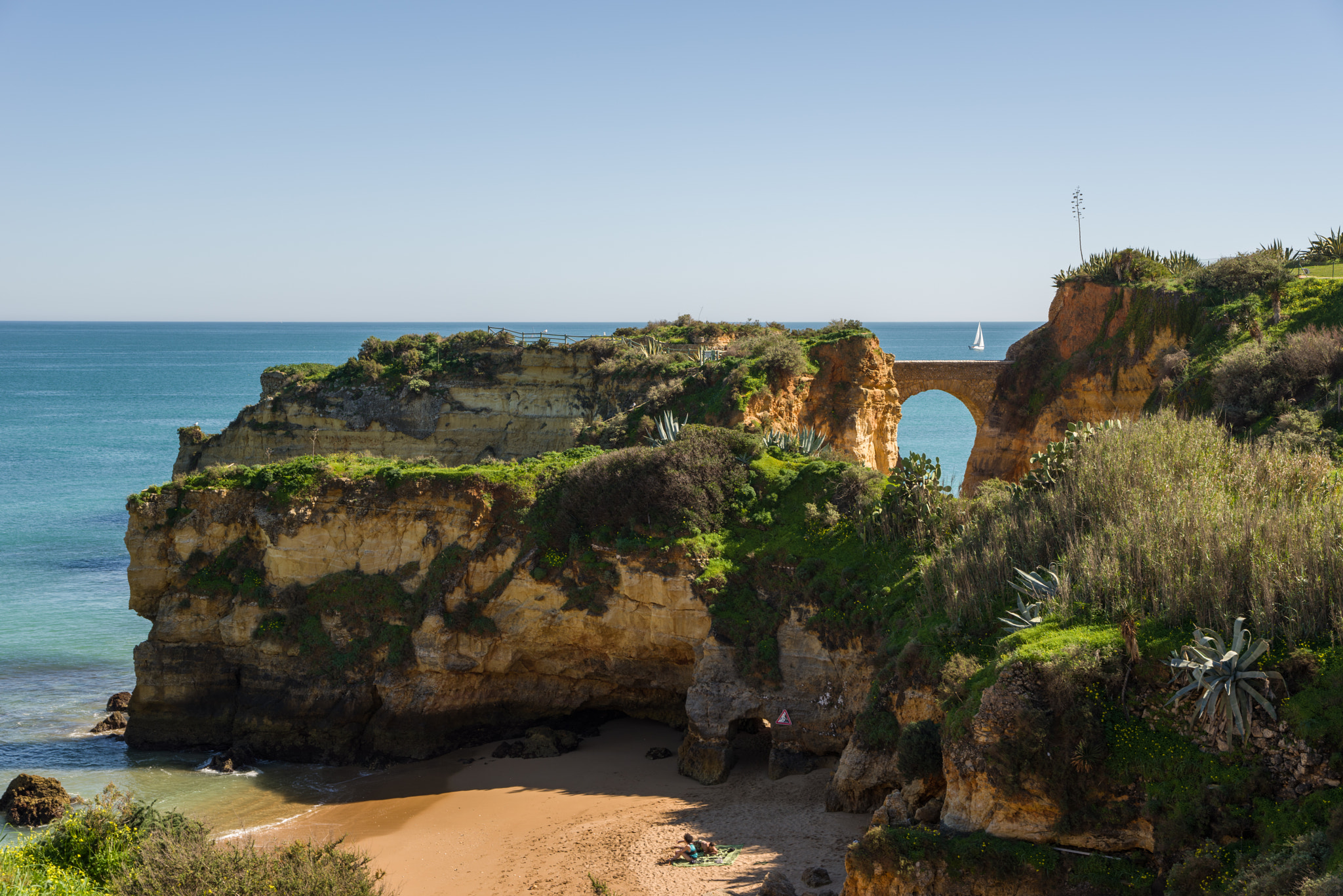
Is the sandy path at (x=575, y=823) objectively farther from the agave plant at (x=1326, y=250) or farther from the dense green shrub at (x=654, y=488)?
the agave plant at (x=1326, y=250)

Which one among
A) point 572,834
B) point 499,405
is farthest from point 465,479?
point 499,405

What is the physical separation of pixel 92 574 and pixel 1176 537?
42161mm

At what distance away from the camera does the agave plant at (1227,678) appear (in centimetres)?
1179

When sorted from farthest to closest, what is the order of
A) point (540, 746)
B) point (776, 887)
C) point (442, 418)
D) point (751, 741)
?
point (442, 418)
point (540, 746)
point (751, 741)
point (776, 887)

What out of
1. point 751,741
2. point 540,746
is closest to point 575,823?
point 540,746

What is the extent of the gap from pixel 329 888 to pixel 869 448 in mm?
23913

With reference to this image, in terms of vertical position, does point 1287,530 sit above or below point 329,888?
above

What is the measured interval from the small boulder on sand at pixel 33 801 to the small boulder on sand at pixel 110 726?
4645 mm

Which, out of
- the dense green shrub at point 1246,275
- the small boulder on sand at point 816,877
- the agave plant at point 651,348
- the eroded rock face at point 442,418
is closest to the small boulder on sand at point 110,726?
the eroded rock face at point 442,418

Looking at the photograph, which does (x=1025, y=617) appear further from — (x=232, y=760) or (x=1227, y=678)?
(x=232, y=760)

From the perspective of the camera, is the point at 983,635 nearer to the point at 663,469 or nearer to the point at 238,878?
the point at 663,469

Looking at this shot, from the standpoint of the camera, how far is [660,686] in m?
23.7

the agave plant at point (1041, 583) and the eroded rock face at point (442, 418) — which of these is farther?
the eroded rock face at point (442, 418)

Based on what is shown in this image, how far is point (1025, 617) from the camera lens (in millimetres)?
14812
